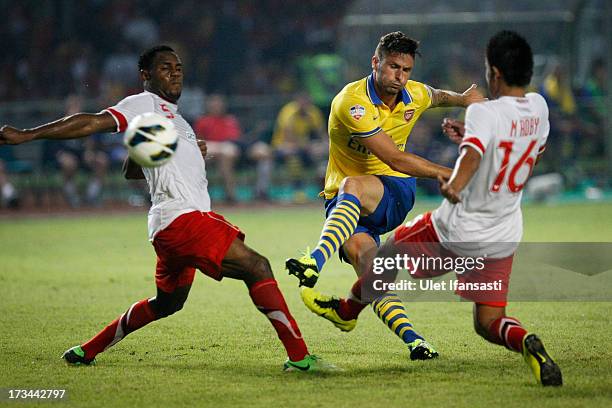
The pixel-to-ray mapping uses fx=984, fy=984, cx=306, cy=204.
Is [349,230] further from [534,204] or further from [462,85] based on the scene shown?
[462,85]

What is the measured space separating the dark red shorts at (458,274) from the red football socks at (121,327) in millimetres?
1763

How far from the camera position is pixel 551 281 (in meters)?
10.1

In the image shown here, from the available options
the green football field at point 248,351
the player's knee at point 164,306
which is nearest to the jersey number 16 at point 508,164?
the green football field at point 248,351

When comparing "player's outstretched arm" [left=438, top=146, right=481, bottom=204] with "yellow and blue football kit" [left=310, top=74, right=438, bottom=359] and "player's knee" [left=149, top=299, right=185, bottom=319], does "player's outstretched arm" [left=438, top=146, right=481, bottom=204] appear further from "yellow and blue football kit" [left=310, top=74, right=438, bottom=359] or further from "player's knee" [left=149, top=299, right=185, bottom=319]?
"player's knee" [left=149, top=299, right=185, bottom=319]

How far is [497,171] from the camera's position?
18.9 feet

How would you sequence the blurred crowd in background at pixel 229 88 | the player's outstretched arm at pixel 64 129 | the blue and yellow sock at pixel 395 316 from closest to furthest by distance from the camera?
the player's outstretched arm at pixel 64 129 → the blue and yellow sock at pixel 395 316 → the blurred crowd in background at pixel 229 88

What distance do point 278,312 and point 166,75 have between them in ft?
5.66

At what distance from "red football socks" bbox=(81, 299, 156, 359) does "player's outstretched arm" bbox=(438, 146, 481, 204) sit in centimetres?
226

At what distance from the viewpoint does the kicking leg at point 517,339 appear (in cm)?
560

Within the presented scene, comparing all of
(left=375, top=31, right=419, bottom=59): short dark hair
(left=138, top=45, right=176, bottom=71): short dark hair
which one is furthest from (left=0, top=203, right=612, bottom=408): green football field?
(left=375, top=31, right=419, bottom=59): short dark hair

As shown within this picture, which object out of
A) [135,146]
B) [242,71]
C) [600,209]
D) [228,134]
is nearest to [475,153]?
[135,146]

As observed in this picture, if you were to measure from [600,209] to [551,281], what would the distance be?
729cm

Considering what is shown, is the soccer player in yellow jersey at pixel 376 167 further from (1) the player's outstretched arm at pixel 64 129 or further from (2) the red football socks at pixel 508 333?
(1) the player's outstretched arm at pixel 64 129

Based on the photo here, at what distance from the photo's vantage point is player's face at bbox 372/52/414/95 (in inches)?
270
